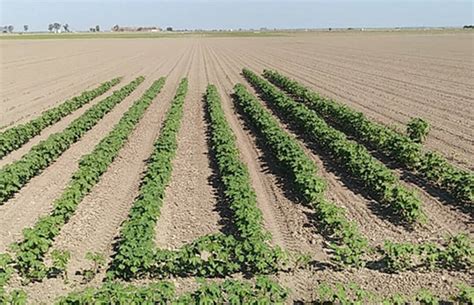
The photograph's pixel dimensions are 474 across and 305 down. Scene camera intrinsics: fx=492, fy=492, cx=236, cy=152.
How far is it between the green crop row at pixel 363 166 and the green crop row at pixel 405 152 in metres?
0.73

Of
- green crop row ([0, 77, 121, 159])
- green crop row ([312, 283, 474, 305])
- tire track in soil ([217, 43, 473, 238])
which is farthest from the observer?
green crop row ([0, 77, 121, 159])

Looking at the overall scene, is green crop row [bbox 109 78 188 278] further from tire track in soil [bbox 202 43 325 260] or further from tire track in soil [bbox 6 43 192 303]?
tire track in soil [bbox 202 43 325 260]

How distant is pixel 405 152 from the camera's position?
12.7 metres

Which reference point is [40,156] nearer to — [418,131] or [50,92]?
[418,131]

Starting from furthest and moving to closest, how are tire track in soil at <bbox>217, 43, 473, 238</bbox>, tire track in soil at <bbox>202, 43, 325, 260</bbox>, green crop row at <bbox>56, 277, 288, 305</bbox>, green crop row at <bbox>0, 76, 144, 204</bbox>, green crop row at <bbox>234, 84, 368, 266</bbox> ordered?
green crop row at <bbox>0, 76, 144, 204</bbox> → tire track in soil at <bbox>217, 43, 473, 238</bbox> → tire track in soil at <bbox>202, 43, 325, 260</bbox> → green crop row at <bbox>234, 84, 368, 266</bbox> → green crop row at <bbox>56, 277, 288, 305</bbox>

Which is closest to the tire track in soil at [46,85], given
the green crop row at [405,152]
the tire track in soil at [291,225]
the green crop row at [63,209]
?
the green crop row at [63,209]

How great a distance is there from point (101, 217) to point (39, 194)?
2252 millimetres

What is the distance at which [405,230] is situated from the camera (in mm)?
9203

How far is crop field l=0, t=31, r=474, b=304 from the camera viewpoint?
751 centimetres

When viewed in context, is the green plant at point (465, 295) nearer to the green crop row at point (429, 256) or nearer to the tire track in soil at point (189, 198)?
the green crop row at point (429, 256)

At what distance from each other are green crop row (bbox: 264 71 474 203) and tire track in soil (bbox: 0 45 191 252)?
8.30 meters

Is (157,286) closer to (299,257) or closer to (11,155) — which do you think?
(299,257)

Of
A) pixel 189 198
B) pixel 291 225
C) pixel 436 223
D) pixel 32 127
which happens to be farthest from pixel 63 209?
pixel 32 127

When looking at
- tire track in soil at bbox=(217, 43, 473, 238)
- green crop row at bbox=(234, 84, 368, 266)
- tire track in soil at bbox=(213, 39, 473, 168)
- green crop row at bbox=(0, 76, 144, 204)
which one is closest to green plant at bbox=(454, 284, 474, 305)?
green crop row at bbox=(234, 84, 368, 266)
